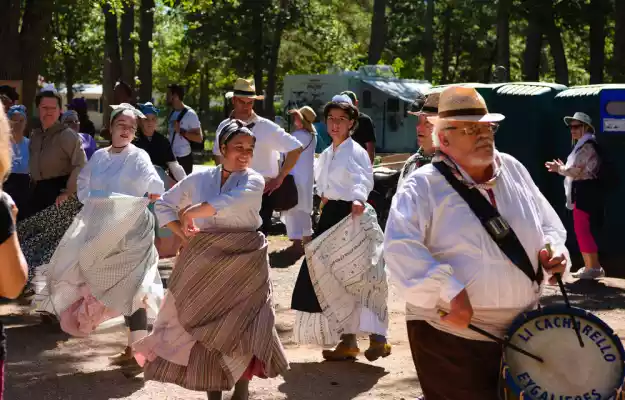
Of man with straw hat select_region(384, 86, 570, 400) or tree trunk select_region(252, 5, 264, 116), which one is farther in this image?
tree trunk select_region(252, 5, 264, 116)

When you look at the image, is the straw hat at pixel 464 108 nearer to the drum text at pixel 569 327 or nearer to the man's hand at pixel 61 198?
the drum text at pixel 569 327

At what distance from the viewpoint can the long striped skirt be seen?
622cm

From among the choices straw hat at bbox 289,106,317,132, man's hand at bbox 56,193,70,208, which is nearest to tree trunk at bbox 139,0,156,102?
straw hat at bbox 289,106,317,132

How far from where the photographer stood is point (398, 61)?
39.2m

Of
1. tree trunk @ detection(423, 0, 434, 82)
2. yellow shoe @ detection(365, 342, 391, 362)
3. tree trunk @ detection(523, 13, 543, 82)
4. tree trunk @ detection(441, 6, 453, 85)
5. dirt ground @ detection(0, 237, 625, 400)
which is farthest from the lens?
tree trunk @ detection(441, 6, 453, 85)

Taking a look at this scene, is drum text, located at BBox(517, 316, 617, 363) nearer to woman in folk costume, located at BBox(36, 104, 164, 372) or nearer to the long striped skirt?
the long striped skirt

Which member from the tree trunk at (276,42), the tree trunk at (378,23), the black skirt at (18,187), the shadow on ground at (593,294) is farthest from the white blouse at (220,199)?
the tree trunk at (378,23)

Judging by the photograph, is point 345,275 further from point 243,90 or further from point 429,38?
point 429,38

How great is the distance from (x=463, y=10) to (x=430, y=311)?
4028cm

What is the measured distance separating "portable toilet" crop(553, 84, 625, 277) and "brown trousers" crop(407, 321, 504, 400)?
24.1 feet

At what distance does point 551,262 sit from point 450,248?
1.28ft

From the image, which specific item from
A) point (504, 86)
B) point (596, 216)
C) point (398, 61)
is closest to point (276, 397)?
point (596, 216)

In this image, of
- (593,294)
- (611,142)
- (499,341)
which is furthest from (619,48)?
(499,341)

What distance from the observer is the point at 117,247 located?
7.72 m
